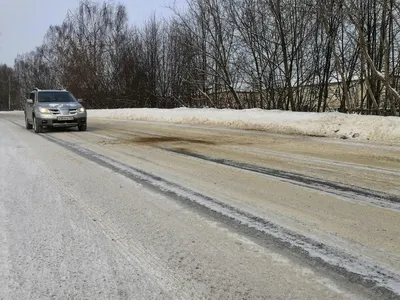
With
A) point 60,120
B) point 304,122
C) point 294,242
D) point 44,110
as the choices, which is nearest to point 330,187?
point 294,242

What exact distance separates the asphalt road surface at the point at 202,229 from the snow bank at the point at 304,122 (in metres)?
3.67

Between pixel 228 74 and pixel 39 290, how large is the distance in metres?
21.1

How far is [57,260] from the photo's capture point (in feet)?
10.8

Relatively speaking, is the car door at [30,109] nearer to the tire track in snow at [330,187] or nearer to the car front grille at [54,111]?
the car front grille at [54,111]

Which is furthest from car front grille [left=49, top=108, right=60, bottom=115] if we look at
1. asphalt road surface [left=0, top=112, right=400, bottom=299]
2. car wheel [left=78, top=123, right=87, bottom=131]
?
asphalt road surface [left=0, top=112, right=400, bottom=299]

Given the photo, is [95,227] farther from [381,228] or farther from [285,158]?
[285,158]

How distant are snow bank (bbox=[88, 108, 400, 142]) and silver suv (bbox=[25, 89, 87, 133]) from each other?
5.84 m

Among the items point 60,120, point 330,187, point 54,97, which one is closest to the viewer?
point 330,187

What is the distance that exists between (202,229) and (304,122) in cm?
1077

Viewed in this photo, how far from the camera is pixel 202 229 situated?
13.1 ft

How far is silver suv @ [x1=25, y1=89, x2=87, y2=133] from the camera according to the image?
1510 cm

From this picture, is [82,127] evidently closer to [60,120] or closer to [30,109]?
[60,120]

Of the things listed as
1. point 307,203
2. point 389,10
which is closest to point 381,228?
point 307,203

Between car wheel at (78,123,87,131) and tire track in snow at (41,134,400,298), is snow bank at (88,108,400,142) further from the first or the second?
tire track in snow at (41,134,400,298)
